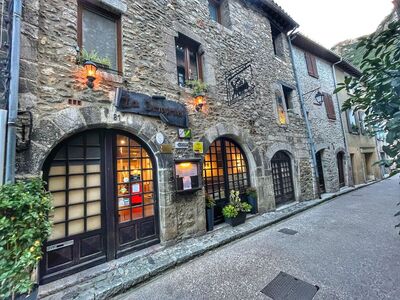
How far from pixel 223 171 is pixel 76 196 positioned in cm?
360

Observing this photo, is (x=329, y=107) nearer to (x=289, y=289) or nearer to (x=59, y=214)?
(x=289, y=289)

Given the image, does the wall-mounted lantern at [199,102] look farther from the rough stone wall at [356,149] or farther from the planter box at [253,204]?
the rough stone wall at [356,149]

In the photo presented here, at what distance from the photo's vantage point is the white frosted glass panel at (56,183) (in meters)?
3.02

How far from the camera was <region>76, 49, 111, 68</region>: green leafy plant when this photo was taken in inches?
132

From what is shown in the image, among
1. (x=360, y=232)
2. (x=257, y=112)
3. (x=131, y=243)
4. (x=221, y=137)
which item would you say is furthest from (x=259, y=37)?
(x=131, y=243)

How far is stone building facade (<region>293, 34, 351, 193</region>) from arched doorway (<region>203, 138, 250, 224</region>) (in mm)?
4548

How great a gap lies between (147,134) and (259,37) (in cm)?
619

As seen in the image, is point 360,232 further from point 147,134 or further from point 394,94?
point 147,134

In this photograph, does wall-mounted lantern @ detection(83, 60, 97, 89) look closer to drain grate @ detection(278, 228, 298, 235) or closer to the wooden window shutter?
drain grate @ detection(278, 228, 298, 235)

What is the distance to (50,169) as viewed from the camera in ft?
9.95

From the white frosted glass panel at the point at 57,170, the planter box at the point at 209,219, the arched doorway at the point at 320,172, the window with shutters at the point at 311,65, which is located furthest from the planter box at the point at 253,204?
the window with shutters at the point at 311,65

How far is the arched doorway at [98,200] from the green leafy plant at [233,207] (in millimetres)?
1851

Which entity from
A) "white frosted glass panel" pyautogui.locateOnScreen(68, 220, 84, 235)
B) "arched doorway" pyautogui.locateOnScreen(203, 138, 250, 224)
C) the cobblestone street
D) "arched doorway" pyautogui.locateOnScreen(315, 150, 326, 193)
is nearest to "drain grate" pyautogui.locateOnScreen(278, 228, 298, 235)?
the cobblestone street

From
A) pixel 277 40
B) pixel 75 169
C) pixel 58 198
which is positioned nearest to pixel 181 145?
pixel 75 169
